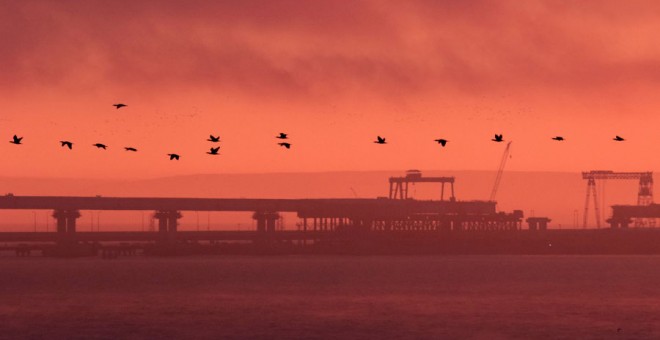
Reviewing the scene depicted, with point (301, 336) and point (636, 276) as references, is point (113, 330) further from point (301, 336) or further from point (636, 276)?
point (636, 276)

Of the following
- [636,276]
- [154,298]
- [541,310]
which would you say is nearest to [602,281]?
[636,276]

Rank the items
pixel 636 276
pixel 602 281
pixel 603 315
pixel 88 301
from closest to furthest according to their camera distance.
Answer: pixel 603 315 → pixel 88 301 → pixel 602 281 → pixel 636 276

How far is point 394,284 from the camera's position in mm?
171250

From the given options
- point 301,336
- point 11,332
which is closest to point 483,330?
point 301,336

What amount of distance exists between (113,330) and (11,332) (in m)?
9.24

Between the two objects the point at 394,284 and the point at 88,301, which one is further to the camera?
the point at 394,284

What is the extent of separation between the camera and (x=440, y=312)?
5044 inches

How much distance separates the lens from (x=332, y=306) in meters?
136

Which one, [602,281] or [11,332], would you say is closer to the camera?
[11,332]

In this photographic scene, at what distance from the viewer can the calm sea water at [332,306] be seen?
110 meters

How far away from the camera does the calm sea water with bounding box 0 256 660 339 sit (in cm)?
10962

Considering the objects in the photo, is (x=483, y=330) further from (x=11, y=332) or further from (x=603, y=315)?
(x=11, y=332)

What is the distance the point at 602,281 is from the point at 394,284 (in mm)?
34304

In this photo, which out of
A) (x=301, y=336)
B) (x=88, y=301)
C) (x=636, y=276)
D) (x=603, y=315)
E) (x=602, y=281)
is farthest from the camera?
(x=636, y=276)
